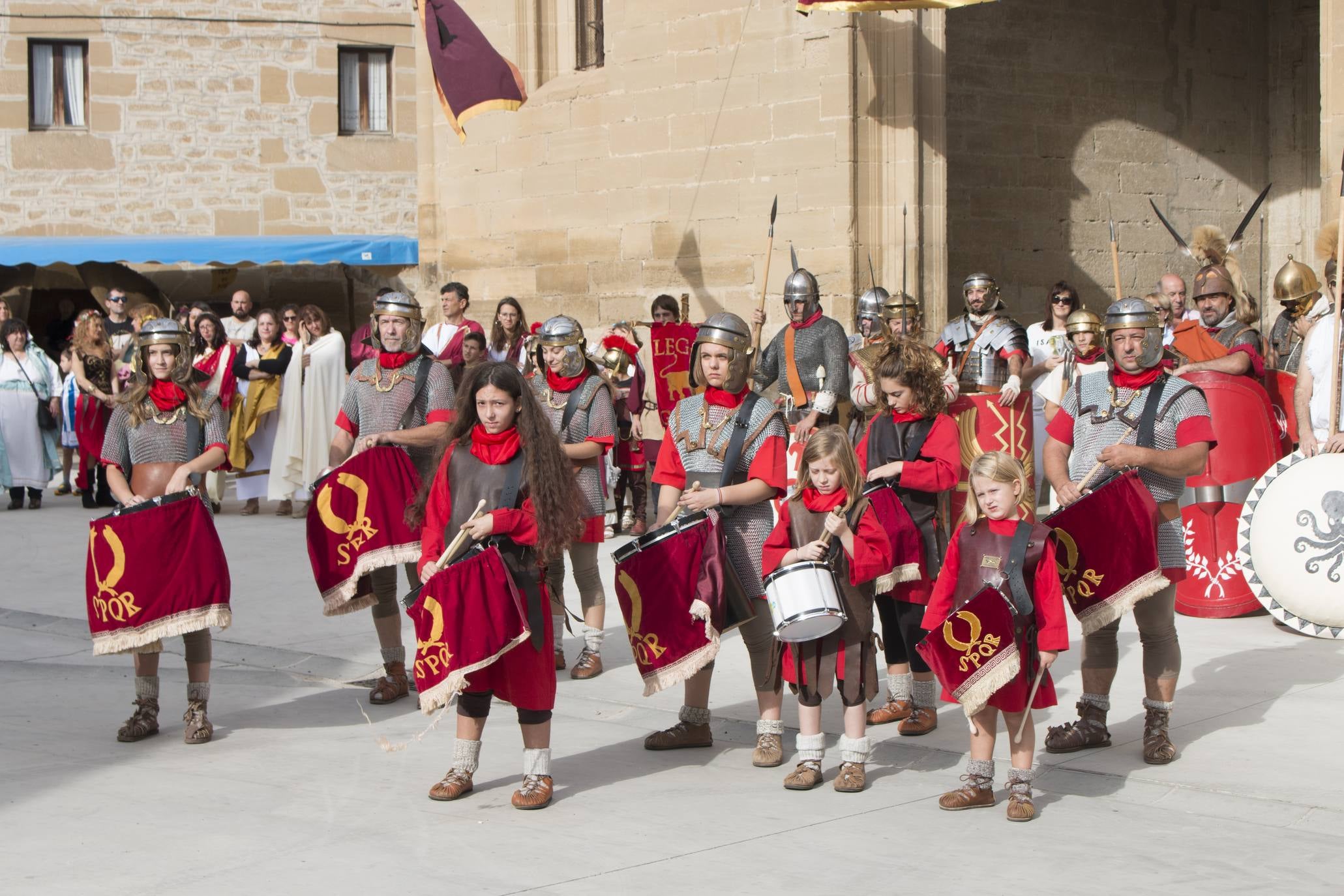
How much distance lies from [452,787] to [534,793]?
0.96ft

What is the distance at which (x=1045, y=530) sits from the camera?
545 cm

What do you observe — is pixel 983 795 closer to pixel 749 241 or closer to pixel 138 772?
pixel 138 772

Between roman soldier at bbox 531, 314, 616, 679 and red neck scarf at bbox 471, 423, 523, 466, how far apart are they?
1.55 meters

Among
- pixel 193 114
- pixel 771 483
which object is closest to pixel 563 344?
pixel 771 483

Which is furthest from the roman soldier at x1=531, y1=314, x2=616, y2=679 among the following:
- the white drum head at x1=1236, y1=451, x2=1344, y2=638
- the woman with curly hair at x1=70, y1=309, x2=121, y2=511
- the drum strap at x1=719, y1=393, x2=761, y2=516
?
the woman with curly hair at x1=70, y1=309, x2=121, y2=511

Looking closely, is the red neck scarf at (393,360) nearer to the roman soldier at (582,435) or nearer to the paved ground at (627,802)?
the roman soldier at (582,435)

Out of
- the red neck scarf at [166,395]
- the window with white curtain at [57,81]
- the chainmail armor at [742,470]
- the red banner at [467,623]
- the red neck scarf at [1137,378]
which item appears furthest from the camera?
the window with white curtain at [57,81]

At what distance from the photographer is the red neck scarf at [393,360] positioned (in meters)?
7.23

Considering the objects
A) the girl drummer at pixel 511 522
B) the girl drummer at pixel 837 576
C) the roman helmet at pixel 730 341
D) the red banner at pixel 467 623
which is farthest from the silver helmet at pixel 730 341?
the red banner at pixel 467 623

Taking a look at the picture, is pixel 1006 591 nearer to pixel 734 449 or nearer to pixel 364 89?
pixel 734 449

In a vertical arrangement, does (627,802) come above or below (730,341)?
below

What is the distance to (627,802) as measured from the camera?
5566mm

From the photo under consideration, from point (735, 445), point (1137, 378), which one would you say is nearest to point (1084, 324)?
point (1137, 378)

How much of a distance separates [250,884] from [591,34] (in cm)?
1194
